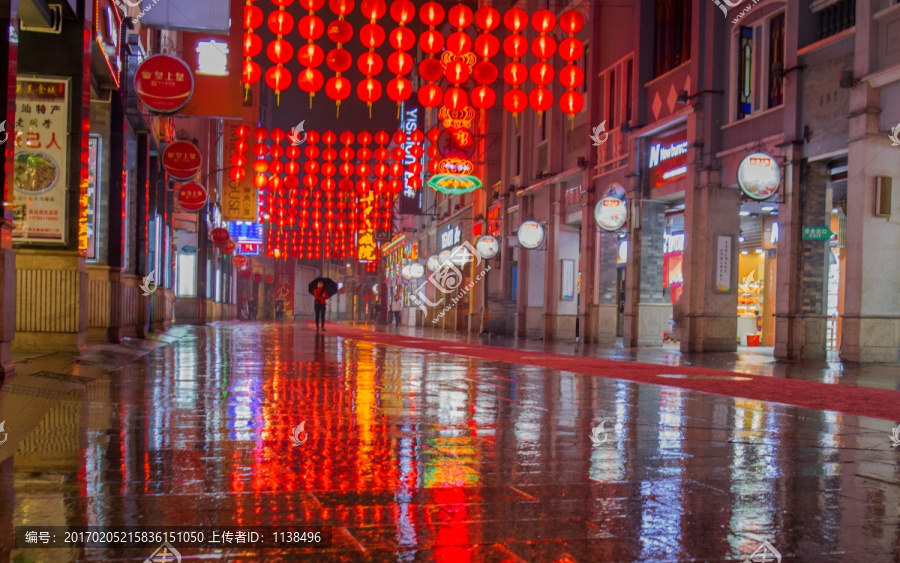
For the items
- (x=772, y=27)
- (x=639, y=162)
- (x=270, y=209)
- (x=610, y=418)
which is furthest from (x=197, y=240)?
(x=610, y=418)

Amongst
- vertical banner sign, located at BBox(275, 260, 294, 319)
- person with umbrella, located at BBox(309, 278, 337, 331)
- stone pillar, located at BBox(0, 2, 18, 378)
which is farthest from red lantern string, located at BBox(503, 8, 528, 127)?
vertical banner sign, located at BBox(275, 260, 294, 319)

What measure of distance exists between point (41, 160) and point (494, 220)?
2627cm

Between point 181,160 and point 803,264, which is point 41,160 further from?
point 803,264

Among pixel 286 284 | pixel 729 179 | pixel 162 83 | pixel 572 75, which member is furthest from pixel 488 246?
pixel 286 284

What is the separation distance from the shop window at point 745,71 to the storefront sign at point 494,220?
1700cm

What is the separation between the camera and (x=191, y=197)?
86.4ft

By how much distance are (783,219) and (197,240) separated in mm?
27867

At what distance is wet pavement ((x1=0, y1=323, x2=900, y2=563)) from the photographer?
325cm

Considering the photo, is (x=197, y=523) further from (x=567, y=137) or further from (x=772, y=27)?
(x=567, y=137)

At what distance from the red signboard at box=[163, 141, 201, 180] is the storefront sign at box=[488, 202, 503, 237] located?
17.7 m

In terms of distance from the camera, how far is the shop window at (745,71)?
20.5 metres

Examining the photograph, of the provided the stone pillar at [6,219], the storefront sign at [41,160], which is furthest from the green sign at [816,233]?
the stone pillar at [6,219]

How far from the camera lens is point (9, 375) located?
9094mm

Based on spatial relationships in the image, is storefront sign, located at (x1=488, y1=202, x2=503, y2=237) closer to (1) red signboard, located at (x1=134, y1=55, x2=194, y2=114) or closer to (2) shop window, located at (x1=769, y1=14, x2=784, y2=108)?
(2) shop window, located at (x1=769, y1=14, x2=784, y2=108)
